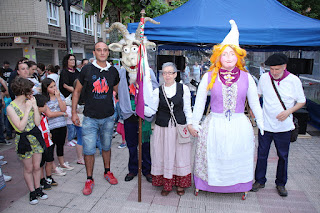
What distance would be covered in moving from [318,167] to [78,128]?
13.7 feet

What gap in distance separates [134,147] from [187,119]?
99 centimetres

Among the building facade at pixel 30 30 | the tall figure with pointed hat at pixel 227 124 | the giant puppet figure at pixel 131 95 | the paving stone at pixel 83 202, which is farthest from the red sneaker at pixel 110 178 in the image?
the building facade at pixel 30 30

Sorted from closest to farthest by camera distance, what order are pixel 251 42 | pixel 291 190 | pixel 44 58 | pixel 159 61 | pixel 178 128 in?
pixel 178 128 → pixel 291 190 → pixel 251 42 → pixel 159 61 → pixel 44 58

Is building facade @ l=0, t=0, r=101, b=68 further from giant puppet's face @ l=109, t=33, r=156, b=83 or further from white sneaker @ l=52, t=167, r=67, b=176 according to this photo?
white sneaker @ l=52, t=167, r=67, b=176

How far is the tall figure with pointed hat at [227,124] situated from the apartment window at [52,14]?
52.0 ft

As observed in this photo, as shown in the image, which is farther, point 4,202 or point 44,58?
point 44,58

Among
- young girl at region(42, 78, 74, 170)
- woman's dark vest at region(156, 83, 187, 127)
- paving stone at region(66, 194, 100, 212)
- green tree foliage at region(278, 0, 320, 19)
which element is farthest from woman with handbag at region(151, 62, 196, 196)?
green tree foliage at region(278, 0, 320, 19)

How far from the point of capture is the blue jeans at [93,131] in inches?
129

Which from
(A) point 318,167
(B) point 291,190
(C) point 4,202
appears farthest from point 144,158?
(A) point 318,167

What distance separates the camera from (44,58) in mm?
17109

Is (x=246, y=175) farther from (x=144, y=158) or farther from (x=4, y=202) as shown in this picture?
(x=4, y=202)

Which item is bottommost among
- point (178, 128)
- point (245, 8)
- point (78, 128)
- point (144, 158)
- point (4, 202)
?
point (4, 202)

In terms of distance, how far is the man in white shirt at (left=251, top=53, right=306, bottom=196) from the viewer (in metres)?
3.11

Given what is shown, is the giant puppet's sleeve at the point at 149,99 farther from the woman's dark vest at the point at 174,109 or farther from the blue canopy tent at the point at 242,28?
the blue canopy tent at the point at 242,28
